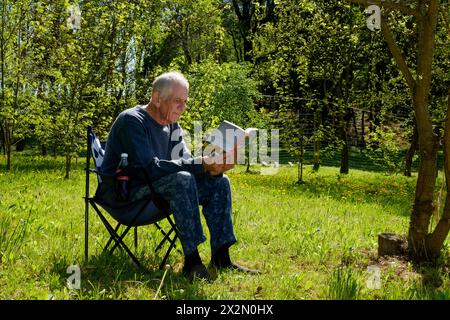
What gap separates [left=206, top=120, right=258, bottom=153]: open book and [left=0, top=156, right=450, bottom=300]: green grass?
0.85 metres

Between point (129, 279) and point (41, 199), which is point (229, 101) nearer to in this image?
point (41, 199)

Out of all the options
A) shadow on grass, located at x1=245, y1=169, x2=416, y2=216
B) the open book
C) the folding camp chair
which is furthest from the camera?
shadow on grass, located at x1=245, y1=169, x2=416, y2=216

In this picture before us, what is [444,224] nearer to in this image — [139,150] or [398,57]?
[398,57]

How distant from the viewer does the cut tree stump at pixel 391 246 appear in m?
3.96

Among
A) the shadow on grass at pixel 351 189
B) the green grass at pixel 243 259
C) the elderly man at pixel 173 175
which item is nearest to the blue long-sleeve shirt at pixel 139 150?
the elderly man at pixel 173 175

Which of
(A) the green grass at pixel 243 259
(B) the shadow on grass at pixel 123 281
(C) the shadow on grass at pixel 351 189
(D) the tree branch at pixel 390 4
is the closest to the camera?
(B) the shadow on grass at pixel 123 281

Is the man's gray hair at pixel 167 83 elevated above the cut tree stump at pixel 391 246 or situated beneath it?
elevated above

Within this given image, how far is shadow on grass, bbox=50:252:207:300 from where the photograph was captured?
281cm

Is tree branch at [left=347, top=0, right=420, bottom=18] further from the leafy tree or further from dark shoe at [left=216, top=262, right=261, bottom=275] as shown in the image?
dark shoe at [left=216, top=262, right=261, bottom=275]

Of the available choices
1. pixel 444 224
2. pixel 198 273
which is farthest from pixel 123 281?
pixel 444 224

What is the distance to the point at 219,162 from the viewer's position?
3.21 meters

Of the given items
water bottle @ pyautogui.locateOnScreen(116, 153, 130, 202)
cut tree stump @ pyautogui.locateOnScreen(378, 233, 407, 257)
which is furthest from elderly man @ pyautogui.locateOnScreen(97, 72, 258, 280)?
cut tree stump @ pyautogui.locateOnScreen(378, 233, 407, 257)

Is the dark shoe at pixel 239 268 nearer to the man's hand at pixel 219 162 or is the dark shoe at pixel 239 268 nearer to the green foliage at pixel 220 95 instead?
the man's hand at pixel 219 162

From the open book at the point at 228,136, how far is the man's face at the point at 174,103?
0.38 m
